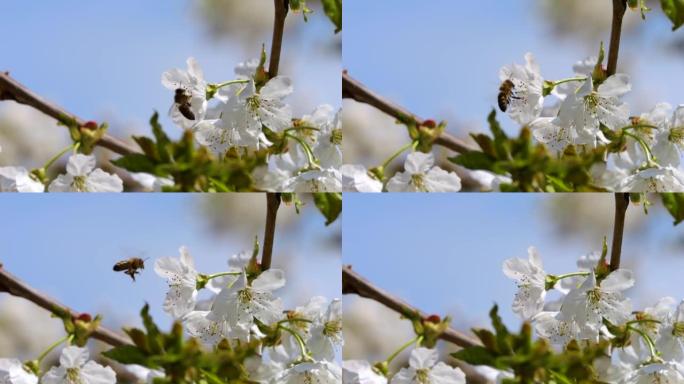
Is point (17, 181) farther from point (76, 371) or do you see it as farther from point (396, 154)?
point (396, 154)

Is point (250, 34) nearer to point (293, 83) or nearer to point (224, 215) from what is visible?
point (293, 83)

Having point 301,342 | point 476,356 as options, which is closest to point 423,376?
point 476,356

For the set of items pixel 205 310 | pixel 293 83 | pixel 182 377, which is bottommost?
pixel 182 377

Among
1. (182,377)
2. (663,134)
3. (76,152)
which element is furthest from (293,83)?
(663,134)

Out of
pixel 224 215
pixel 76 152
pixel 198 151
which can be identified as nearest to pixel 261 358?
pixel 224 215

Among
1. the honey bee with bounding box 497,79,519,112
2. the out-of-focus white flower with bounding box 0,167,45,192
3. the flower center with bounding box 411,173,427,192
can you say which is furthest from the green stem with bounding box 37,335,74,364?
the honey bee with bounding box 497,79,519,112

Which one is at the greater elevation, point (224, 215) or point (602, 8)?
point (602, 8)

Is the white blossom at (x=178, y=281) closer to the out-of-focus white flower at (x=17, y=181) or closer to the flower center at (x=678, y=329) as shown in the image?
the out-of-focus white flower at (x=17, y=181)
